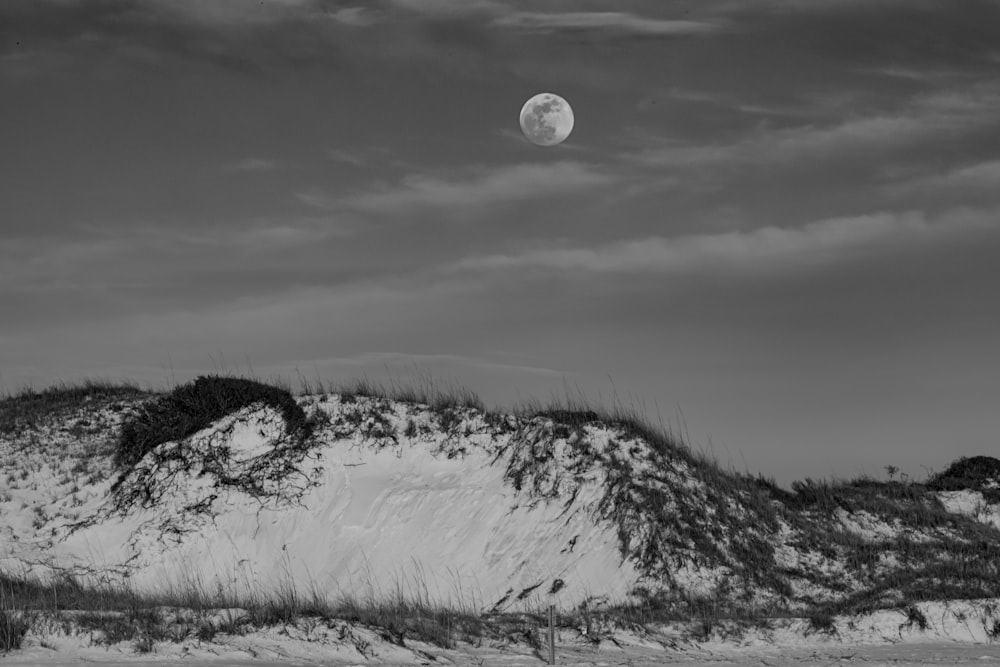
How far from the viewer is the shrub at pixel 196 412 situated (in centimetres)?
2655

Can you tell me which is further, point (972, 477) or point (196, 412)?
point (972, 477)

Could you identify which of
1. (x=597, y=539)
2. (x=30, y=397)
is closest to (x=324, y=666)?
(x=597, y=539)

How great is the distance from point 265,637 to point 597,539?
9.10 meters

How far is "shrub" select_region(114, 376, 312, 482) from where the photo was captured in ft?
87.1

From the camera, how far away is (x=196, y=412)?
88.6 feet

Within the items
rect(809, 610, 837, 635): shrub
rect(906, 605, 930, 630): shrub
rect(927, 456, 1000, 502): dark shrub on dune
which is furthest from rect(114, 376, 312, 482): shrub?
rect(927, 456, 1000, 502): dark shrub on dune

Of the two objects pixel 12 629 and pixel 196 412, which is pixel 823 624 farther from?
pixel 196 412

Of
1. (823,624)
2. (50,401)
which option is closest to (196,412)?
(50,401)

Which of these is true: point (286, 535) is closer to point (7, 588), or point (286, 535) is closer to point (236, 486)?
point (236, 486)

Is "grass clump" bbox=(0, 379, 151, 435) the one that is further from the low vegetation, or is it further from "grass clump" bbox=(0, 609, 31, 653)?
"grass clump" bbox=(0, 609, 31, 653)

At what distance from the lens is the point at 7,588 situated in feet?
68.6

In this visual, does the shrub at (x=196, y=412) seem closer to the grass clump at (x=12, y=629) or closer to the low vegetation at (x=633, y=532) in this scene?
the low vegetation at (x=633, y=532)

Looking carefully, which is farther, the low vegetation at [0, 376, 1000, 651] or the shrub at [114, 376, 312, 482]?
the shrub at [114, 376, 312, 482]

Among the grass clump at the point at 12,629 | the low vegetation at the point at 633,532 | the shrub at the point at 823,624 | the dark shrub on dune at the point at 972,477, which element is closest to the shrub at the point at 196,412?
the low vegetation at the point at 633,532
